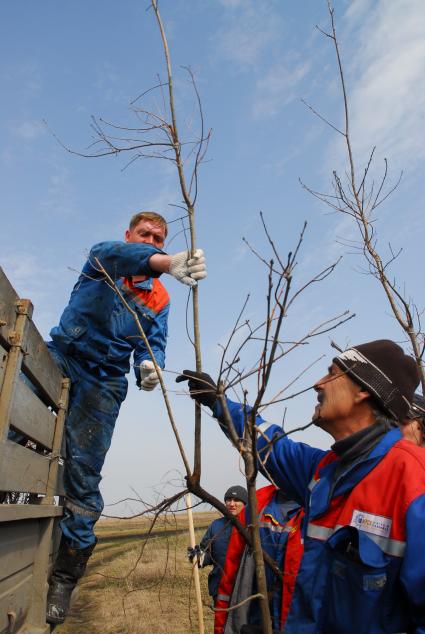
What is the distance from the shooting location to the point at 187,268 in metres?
2.62

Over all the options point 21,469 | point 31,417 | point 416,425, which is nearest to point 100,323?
point 31,417

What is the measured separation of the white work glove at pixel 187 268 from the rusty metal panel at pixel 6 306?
2.61ft

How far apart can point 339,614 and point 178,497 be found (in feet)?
2.20

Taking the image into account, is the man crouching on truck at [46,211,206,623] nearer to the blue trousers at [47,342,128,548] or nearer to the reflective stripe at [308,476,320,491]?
the blue trousers at [47,342,128,548]

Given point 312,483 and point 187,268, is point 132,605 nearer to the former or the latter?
point 312,483

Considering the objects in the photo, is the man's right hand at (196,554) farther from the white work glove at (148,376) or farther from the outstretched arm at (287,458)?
the white work glove at (148,376)

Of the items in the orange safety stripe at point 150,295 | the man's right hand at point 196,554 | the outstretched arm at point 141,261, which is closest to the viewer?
the man's right hand at point 196,554

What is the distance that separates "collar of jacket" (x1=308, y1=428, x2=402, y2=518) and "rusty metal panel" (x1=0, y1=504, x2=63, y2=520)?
1257 mm

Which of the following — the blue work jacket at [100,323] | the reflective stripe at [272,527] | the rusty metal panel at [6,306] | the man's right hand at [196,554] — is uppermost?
the blue work jacket at [100,323]

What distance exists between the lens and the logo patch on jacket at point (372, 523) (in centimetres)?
172

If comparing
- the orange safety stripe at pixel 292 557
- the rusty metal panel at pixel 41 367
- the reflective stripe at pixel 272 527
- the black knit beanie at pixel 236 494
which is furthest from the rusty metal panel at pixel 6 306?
the black knit beanie at pixel 236 494

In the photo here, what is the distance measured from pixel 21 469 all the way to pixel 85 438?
1.12 meters

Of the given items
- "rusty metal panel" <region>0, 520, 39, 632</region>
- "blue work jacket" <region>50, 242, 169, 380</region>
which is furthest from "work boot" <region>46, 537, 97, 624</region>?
"blue work jacket" <region>50, 242, 169, 380</region>

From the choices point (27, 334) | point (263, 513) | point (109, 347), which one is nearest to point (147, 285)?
point (109, 347)
